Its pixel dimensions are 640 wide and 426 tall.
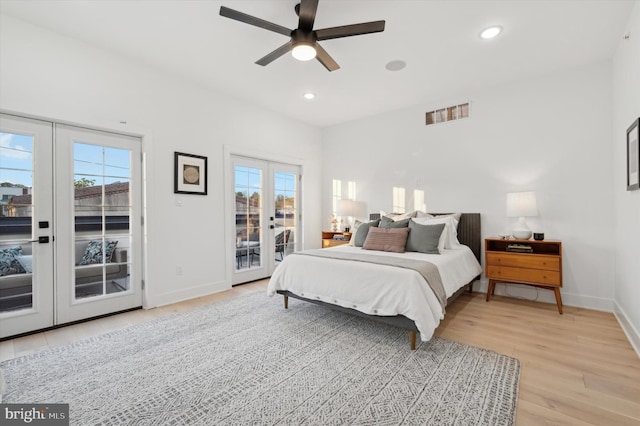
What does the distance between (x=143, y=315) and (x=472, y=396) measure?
320 cm

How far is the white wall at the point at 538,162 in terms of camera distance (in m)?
3.24

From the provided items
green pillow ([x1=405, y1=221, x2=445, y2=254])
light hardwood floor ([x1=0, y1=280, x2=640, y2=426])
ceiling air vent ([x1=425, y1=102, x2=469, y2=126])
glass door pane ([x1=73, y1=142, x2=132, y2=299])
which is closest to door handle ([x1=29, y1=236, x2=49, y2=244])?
glass door pane ([x1=73, y1=142, x2=132, y2=299])

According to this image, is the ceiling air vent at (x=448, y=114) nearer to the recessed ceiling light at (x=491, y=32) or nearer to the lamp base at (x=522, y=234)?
the recessed ceiling light at (x=491, y=32)

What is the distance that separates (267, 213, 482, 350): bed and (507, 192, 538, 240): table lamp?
0.64 m

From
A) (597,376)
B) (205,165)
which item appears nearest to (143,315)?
(205,165)

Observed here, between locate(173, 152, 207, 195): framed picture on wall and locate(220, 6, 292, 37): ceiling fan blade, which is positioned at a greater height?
locate(220, 6, 292, 37): ceiling fan blade

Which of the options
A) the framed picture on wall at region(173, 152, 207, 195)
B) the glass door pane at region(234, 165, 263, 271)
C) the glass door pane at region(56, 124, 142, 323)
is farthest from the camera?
the glass door pane at region(234, 165, 263, 271)

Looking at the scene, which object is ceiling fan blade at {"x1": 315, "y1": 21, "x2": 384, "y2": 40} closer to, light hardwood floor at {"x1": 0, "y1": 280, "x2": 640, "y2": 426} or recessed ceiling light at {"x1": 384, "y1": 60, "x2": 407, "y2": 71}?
recessed ceiling light at {"x1": 384, "y1": 60, "x2": 407, "y2": 71}

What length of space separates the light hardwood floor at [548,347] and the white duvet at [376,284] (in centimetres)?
45

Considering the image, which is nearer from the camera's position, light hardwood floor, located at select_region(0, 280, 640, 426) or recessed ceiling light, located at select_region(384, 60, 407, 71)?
light hardwood floor, located at select_region(0, 280, 640, 426)

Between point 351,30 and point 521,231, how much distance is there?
2.97 metres

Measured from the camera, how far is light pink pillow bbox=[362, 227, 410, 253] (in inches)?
134

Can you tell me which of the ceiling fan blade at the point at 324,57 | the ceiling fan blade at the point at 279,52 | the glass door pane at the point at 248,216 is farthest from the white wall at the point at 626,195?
the glass door pane at the point at 248,216

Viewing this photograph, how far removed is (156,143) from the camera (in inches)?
134
